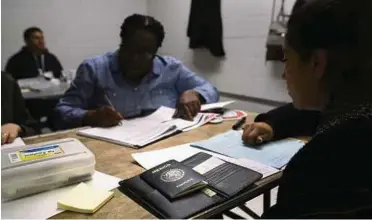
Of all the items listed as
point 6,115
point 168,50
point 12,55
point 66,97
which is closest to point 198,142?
point 66,97

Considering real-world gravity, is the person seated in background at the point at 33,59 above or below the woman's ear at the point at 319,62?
below

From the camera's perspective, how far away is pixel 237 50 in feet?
11.0

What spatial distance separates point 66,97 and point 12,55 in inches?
105

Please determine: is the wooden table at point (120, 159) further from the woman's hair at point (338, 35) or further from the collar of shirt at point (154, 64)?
the collar of shirt at point (154, 64)

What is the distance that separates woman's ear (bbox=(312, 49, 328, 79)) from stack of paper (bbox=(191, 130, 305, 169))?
37 cm

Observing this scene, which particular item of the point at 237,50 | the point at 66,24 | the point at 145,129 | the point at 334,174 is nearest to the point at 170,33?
the point at 237,50

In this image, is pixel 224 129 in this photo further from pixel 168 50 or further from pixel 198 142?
pixel 168 50

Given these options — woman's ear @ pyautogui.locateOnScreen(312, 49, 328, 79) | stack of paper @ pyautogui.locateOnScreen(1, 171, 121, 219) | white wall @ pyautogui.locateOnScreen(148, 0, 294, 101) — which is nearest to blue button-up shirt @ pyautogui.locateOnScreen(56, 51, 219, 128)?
stack of paper @ pyautogui.locateOnScreen(1, 171, 121, 219)

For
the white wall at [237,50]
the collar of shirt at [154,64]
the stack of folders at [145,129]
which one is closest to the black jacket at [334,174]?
the stack of folders at [145,129]

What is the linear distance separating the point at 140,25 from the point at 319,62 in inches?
48.0

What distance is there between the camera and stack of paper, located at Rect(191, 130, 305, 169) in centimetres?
100

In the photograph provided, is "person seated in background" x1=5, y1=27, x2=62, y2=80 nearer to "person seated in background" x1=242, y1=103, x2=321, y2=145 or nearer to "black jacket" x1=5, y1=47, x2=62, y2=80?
"black jacket" x1=5, y1=47, x2=62, y2=80

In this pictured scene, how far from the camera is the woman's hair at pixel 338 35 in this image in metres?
0.58

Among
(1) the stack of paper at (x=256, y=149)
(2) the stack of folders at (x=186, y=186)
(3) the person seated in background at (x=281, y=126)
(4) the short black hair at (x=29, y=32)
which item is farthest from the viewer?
(4) the short black hair at (x=29, y=32)
